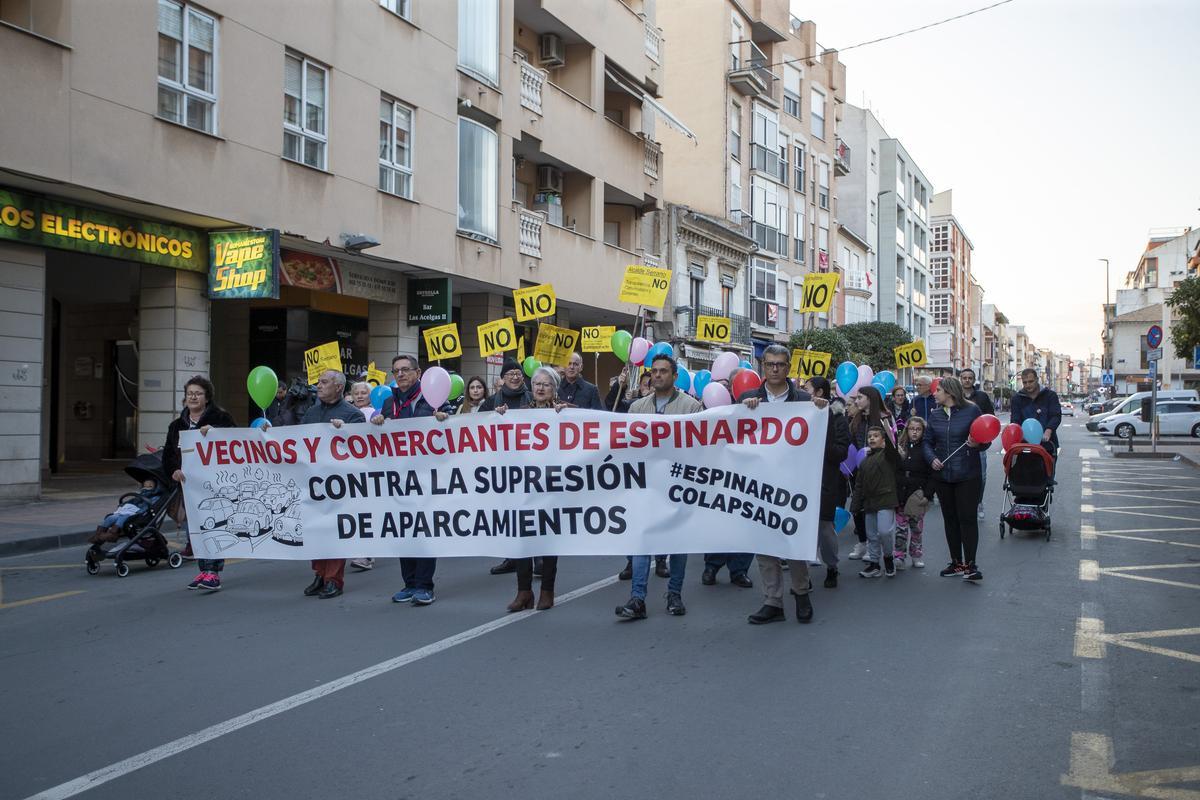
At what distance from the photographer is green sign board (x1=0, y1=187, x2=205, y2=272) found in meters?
13.0

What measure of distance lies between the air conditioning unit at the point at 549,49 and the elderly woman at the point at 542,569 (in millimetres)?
20055

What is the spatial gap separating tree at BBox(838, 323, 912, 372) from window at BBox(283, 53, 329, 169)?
32.7m

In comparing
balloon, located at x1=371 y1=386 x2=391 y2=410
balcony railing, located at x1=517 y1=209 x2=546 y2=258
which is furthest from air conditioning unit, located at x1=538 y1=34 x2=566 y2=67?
balloon, located at x1=371 y1=386 x2=391 y2=410

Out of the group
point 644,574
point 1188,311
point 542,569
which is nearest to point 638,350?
point 542,569

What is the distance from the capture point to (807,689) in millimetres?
5398

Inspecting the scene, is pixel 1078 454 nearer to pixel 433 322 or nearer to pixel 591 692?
pixel 433 322

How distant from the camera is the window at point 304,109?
16.6 meters

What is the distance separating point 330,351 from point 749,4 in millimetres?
35454

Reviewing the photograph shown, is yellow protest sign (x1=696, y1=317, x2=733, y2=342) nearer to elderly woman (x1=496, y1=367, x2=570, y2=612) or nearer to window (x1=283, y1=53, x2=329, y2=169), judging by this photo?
window (x1=283, y1=53, x2=329, y2=169)

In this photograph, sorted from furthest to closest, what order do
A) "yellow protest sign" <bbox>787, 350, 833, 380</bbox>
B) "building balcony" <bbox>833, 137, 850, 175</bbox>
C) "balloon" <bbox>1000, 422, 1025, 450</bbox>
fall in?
"building balcony" <bbox>833, 137, 850, 175</bbox>, "yellow protest sign" <bbox>787, 350, 833, 380</bbox>, "balloon" <bbox>1000, 422, 1025, 450</bbox>

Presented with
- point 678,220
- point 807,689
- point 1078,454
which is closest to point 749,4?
point 678,220

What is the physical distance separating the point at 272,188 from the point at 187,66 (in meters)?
2.19

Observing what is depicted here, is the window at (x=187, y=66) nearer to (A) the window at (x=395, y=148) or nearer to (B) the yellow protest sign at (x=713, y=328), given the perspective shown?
(A) the window at (x=395, y=148)

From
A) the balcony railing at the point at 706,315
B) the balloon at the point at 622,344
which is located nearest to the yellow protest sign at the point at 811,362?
the balloon at the point at 622,344
